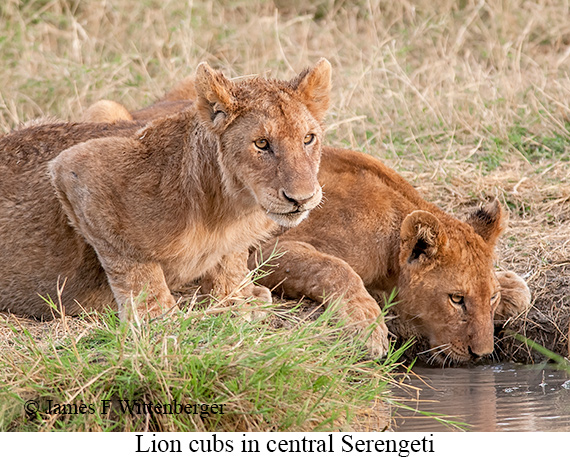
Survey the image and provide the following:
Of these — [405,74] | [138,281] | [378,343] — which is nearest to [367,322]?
[378,343]

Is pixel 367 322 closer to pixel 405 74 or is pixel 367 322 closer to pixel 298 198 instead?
pixel 298 198

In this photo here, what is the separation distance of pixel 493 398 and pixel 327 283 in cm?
118

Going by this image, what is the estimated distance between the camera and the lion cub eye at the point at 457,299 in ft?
18.9

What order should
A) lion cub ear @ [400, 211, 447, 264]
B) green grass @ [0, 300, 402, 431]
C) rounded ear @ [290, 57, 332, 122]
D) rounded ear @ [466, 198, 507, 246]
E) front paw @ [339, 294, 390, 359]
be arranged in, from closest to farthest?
A: green grass @ [0, 300, 402, 431]
rounded ear @ [290, 57, 332, 122]
front paw @ [339, 294, 390, 359]
lion cub ear @ [400, 211, 447, 264]
rounded ear @ [466, 198, 507, 246]

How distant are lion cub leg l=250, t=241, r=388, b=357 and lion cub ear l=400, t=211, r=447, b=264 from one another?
353mm

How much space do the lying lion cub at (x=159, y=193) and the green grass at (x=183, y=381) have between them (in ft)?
1.41

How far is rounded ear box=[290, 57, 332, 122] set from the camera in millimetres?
5004

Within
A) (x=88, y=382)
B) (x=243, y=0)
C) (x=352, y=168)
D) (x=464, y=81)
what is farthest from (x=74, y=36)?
(x=88, y=382)

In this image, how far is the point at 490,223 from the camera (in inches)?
236

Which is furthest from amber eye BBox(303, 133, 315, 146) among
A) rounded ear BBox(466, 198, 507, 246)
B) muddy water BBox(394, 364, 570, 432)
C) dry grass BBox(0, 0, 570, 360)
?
dry grass BBox(0, 0, 570, 360)

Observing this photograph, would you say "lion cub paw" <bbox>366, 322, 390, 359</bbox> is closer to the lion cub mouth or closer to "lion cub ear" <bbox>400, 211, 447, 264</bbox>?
"lion cub ear" <bbox>400, 211, 447, 264</bbox>

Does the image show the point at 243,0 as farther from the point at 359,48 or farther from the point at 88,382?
the point at 88,382

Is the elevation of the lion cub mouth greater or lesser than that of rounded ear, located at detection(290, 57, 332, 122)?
lesser

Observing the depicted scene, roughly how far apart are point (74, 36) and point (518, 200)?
5614mm
